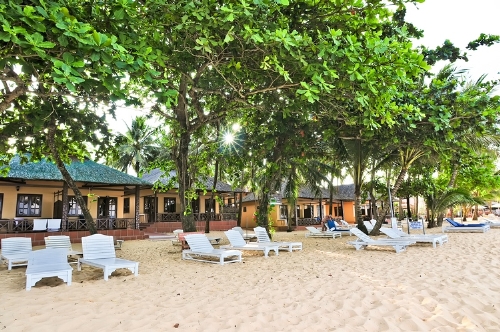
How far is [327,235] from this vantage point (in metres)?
16.7

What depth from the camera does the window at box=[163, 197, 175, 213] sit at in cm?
2476

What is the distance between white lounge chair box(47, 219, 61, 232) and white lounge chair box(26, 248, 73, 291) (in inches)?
382

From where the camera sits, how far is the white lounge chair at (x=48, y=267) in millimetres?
5473

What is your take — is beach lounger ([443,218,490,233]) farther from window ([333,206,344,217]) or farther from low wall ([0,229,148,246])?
window ([333,206,344,217])

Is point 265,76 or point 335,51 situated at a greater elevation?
point 265,76

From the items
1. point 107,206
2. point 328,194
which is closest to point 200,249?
point 107,206

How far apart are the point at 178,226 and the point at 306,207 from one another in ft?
49.1


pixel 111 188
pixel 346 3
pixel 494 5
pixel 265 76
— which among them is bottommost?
pixel 111 188

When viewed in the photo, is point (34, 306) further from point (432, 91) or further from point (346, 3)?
point (432, 91)

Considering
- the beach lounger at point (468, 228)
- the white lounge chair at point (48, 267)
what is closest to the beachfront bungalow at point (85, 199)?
the white lounge chair at point (48, 267)

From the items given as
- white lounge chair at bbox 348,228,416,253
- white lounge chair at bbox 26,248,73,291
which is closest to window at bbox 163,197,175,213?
white lounge chair at bbox 348,228,416,253

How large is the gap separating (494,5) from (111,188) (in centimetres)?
1954

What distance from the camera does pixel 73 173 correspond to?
53.1 ft

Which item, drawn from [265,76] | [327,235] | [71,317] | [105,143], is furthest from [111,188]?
[71,317]
